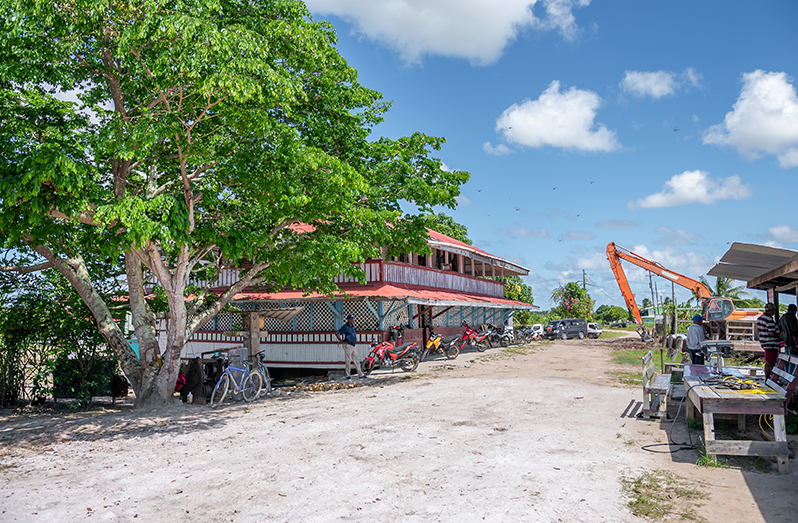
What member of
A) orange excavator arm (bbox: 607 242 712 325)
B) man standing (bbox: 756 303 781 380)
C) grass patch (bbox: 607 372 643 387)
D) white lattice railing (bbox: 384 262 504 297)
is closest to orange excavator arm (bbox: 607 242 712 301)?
orange excavator arm (bbox: 607 242 712 325)

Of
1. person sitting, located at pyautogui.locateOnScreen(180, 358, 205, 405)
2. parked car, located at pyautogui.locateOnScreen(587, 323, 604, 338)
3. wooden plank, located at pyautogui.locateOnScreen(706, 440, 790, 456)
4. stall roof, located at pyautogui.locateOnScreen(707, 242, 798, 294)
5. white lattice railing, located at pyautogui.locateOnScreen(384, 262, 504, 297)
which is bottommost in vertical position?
parked car, located at pyautogui.locateOnScreen(587, 323, 604, 338)

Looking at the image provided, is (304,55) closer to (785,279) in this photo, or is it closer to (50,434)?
(50,434)

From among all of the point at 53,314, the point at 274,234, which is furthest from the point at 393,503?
the point at 53,314

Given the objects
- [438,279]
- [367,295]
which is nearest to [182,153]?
[367,295]

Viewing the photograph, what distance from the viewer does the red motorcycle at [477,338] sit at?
24266mm

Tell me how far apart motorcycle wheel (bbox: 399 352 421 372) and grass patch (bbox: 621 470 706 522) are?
10943 millimetres

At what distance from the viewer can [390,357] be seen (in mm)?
16062

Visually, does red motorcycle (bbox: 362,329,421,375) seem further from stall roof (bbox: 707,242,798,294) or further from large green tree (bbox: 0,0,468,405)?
stall roof (bbox: 707,242,798,294)

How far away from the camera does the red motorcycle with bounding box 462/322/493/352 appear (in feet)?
79.6

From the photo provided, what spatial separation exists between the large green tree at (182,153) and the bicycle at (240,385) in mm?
945

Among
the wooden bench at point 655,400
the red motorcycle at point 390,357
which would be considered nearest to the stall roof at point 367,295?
the red motorcycle at point 390,357

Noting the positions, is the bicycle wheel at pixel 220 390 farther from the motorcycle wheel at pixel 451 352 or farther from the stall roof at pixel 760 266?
the motorcycle wheel at pixel 451 352

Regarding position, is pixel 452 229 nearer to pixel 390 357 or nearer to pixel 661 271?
pixel 661 271

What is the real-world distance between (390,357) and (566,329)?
25.3m
